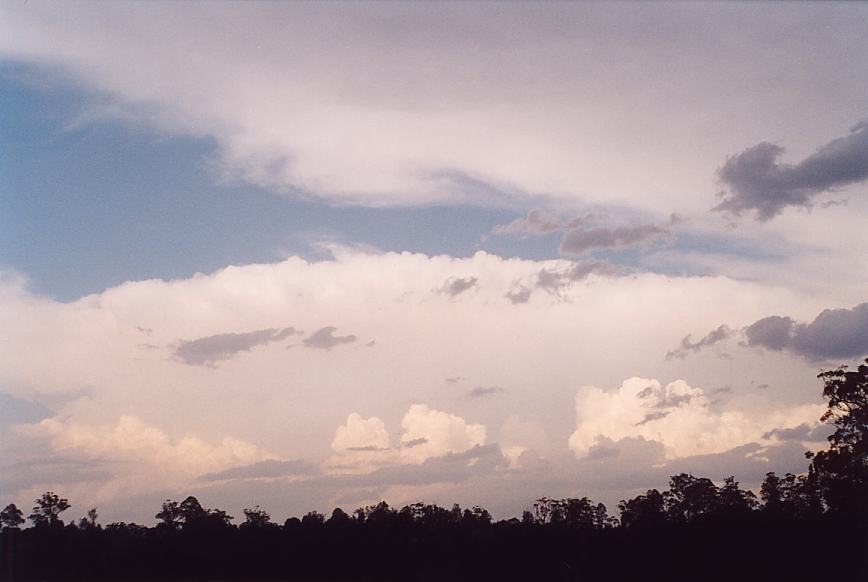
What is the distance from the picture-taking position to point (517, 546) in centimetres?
9619

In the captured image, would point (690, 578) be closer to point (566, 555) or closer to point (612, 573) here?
point (612, 573)

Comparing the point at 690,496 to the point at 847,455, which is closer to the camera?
the point at 847,455

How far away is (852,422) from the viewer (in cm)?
7669

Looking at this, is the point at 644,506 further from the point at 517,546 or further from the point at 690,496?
the point at 517,546

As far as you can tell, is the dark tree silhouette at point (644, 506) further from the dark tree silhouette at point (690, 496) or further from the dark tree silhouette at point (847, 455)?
the dark tree silhouette at point (847, 455)

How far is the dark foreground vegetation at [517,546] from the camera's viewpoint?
7650 cm

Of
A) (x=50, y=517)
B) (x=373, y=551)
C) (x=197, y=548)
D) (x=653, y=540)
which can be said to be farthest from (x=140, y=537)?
(x=653, y=540)

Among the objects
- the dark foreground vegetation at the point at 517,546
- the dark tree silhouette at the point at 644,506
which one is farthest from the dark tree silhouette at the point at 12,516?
the dark tree silhouette at the point at 644,506

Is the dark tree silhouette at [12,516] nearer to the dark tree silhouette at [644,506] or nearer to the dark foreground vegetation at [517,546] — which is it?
the dark foreground vegetation at [517,546]

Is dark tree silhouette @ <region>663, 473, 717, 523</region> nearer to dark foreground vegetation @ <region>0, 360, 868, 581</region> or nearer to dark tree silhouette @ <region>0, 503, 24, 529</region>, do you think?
dark foreground vegetation @ <region>0, 360, 868, 581</region>

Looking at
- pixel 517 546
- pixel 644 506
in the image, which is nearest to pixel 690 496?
pixel 644 506

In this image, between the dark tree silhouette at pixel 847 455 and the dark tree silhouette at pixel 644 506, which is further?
the dark tree silhouette at pixel 644 506

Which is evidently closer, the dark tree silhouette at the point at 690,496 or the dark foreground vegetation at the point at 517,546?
the dark foreground vegetation at the point at 517,546

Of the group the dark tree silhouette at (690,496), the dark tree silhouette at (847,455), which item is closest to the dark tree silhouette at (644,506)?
the dark tree silhouette at (690,496)
